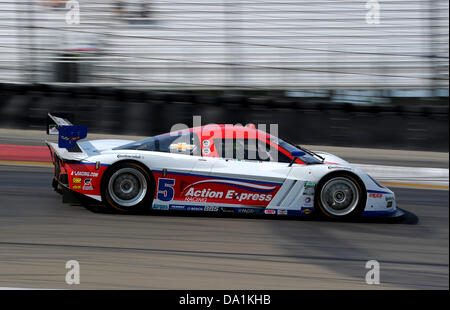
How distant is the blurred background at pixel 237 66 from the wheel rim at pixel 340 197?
402cm

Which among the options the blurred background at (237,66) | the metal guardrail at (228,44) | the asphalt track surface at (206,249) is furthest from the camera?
the metal guardrail at (228,44)

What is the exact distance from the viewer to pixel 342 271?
4770 millimetres

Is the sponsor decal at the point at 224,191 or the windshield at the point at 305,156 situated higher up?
the windshield at the point at 305,156

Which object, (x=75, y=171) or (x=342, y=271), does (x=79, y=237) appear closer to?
(x=75, y=171)

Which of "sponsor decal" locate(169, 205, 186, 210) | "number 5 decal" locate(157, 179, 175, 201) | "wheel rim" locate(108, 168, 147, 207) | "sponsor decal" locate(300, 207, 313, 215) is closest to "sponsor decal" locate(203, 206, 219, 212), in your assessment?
"sponsor decal" locate(169, 205, 186, 210)

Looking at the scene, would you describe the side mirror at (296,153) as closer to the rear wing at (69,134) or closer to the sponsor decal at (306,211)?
the sponsor decal at (306,211)

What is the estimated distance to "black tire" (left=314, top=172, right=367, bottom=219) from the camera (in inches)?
240

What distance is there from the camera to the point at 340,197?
243 inches

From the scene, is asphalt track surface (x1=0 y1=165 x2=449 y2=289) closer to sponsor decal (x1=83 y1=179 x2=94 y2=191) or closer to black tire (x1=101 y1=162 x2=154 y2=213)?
black tire (x1=101 y1=162 x2=154 y2=213)

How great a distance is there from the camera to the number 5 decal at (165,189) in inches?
234

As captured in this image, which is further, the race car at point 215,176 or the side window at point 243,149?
the side window at point 243,149

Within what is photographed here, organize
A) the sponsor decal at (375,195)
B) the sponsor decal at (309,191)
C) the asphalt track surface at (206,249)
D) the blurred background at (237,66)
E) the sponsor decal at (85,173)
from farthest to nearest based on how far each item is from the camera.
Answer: the blurred background at (237,66) → the sponsor decal at (375,195) → the sponsor decal at (309,191) → the sponsor decal at (85,173) → the asphalt track surface at (206,249)

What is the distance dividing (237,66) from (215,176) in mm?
5090

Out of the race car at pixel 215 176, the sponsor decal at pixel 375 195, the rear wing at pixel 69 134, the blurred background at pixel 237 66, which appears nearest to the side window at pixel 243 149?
the race car at pixel 215 176
